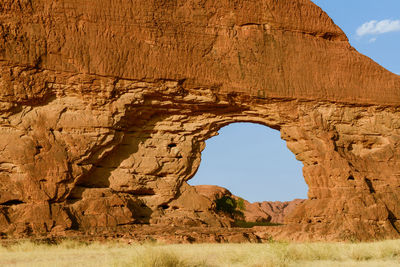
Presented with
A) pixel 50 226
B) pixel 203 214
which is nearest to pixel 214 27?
pixel 203 214

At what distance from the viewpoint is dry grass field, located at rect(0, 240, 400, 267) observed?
32.5 ft

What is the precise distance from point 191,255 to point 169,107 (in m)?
7.37

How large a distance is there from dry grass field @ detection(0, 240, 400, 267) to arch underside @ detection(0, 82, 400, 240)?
2130 millimetres

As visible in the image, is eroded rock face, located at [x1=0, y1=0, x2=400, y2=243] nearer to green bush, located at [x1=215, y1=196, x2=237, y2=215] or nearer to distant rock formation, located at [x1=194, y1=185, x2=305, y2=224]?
distant rock formation, located at [x1=194, y1=185, x2=305, y2=224]

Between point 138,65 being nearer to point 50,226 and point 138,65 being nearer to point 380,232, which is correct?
point 50,226

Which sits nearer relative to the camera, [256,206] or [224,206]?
[224,206]

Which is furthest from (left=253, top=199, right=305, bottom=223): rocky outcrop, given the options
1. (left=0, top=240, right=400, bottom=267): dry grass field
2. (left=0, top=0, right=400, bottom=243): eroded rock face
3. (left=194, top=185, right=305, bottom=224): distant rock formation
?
(left=0, top=240, right=400, bottom=267): dry grass field

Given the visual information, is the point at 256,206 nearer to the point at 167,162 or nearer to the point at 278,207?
the point at 278,207

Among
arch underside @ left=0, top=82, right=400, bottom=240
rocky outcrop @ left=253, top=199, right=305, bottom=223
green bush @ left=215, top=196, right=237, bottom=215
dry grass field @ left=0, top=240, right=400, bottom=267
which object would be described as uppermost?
arch underside @ left=0, top=82, right=400, bottom=240

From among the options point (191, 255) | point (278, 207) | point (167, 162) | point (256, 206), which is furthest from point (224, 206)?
point (278, 207)

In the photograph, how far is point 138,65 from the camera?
52.6 feet

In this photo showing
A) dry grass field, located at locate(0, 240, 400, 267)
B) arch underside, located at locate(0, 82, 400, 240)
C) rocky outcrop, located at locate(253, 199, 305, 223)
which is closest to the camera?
dry grass field, located at locate(0, 240, 400, 267)

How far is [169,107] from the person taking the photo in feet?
57.1

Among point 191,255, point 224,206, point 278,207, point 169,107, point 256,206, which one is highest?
point 169,107
